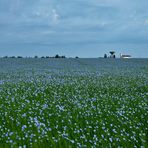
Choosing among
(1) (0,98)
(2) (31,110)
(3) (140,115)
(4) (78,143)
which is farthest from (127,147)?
(1) (0,98)

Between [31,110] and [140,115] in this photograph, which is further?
[31,110]

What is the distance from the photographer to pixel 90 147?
7.95 m

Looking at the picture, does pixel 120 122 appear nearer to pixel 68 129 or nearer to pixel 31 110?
pixel 68 129

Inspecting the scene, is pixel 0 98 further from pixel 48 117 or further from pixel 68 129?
pixel 68 129

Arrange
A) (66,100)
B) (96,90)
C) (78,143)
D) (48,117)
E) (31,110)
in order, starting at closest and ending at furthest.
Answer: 1. (78,143)
2. (48,117)
3. (31,110)
4. (66,100)
5. (96,90)

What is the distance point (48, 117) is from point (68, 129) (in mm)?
1684

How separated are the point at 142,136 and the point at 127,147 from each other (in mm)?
688

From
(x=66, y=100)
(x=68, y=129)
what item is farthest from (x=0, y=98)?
(x=68, y=129)

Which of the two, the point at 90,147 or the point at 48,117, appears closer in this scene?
the point at 90,147

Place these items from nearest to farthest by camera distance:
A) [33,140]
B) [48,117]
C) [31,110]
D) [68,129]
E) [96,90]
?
1. [33,140]
2. [68,129]
3. [48,117]
4. [31,110]
5. [96,90]

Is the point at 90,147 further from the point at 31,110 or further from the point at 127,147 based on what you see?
the point at 31,110

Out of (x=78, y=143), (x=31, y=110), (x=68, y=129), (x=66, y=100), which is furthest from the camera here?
(x=66, y=100)

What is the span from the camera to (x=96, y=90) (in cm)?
1784

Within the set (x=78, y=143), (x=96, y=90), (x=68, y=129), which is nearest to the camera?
(x=78, y=143)
